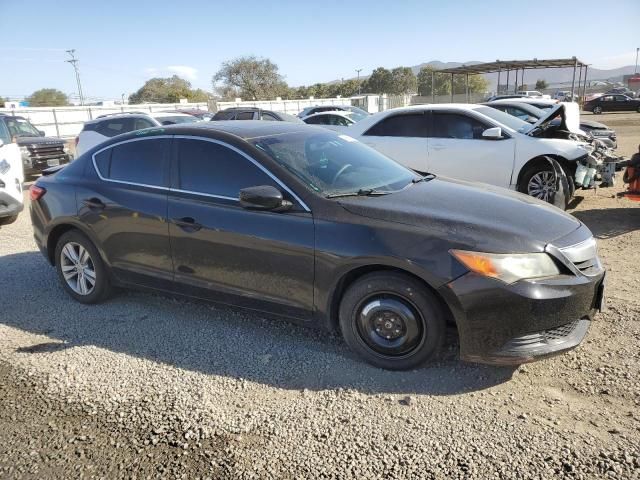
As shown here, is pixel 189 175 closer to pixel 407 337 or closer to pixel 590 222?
pixel 407 337

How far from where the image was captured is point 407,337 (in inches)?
126

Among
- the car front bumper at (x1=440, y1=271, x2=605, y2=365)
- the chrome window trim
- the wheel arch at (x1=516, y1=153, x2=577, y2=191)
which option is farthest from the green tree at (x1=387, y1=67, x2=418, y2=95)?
the car front bumper at (x1=440, y1=271, x2=605, y2=365)

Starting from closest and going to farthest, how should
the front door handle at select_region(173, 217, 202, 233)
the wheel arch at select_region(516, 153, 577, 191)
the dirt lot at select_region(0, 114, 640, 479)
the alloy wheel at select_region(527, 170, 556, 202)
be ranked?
the dirt lot at select_region(0, 114, 640, 479)
the front door handle at select_region(173, 217, 202, 233)
the alloy wheel at select_region(527, 170, 556, 202)
the wheel arch at select_region(516, 153, 577, 191)

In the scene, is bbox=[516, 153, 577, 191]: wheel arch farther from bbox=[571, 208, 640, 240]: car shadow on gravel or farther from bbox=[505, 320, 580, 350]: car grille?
bbox=[505, 320, 580, 350]: car grille

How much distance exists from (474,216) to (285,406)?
1.70 meters

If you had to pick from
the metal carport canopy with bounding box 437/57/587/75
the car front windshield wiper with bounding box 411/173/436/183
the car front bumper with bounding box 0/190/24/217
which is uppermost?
the metal carport canopy with bounding box 437/57/587/75

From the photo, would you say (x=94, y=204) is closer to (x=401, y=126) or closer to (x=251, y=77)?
(x=401, y=126)

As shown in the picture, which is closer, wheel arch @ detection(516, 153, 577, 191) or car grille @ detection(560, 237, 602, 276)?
car grille @ detection(560, 237, 602, 276)

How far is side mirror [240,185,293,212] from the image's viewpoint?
133 inches

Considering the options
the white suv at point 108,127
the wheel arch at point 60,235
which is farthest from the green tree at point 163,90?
the wheel arch at point 60,235

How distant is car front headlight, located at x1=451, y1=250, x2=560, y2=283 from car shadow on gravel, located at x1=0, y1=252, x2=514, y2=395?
0.75m

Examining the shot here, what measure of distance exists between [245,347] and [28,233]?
222 inches

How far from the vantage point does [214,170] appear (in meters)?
3.86

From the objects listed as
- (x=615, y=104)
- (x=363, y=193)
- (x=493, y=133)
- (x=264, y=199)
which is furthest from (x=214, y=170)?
(x=615, y=104)
